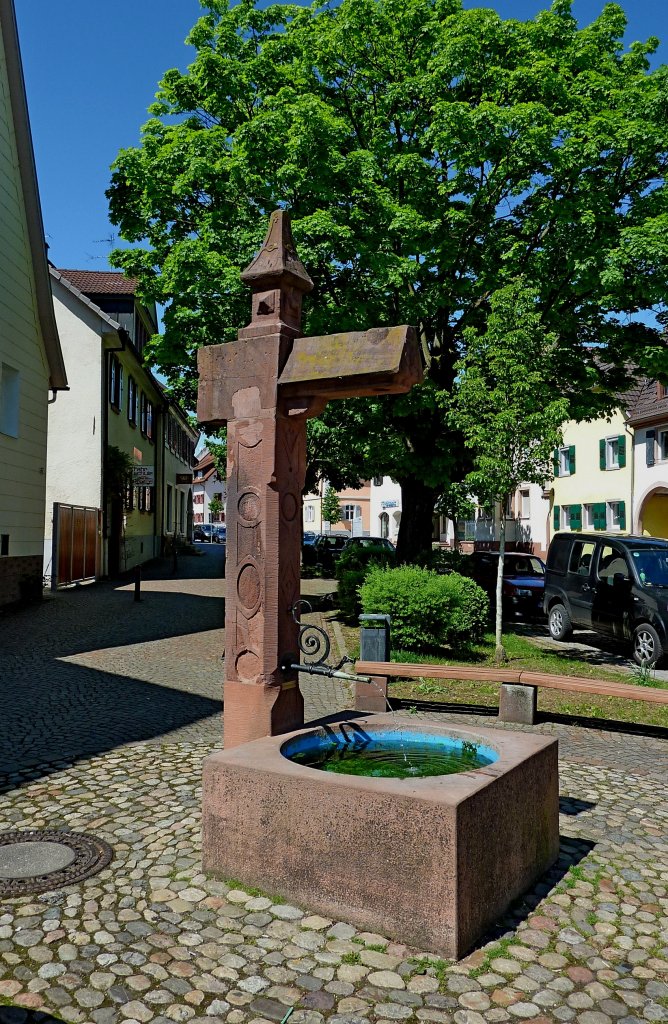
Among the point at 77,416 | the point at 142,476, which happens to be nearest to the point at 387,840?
the point at 77,416

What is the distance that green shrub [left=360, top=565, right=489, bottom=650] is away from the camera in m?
11.7

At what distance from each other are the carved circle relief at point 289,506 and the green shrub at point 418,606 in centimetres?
648

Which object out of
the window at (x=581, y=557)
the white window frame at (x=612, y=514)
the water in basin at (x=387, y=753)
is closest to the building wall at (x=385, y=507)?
the white window frame at (x=612, y=514)

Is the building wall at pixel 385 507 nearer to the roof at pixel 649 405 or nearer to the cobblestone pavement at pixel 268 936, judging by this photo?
the roof at pixel 649 405

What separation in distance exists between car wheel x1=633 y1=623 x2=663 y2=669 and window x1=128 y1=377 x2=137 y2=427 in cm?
1975

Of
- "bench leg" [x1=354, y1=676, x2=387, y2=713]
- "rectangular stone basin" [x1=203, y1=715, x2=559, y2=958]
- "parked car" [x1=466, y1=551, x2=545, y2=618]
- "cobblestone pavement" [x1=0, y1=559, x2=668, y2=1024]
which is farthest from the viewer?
"parked car" [x1=466, y1=551, x2=545, y2=618]

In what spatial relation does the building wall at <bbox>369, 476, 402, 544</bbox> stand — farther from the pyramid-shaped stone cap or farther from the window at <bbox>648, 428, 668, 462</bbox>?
the pyramid-shaped stone cap

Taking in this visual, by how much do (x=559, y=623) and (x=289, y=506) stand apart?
11.3 meters

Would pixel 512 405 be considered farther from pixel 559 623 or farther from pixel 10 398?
pixel 10 398

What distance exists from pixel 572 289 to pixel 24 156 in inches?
455

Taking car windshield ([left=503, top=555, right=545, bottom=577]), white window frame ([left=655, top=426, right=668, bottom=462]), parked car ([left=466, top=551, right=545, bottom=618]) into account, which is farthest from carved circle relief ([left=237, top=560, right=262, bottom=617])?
white window frame ([left=655, top=426, right=668, bottom=462])

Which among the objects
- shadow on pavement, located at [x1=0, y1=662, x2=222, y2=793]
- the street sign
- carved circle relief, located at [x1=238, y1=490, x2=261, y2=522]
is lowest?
shadow on pavement, located at [x1=0, y1=662, x2=222, y2=793]

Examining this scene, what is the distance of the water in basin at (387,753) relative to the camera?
4871 mm

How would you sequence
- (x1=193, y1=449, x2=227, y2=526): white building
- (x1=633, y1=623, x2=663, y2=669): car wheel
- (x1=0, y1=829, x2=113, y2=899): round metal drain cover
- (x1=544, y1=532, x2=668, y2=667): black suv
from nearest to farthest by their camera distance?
(x1=0, y1=829, x2=113, y2=899): round metal drain cover < (x1=633, y1=623, x2=663, y2=669): car wheel < (x1=544, y1=532, x2=668, y2=667): black suv < (x1=193, y1=449, x2=227, y2=526): white building
